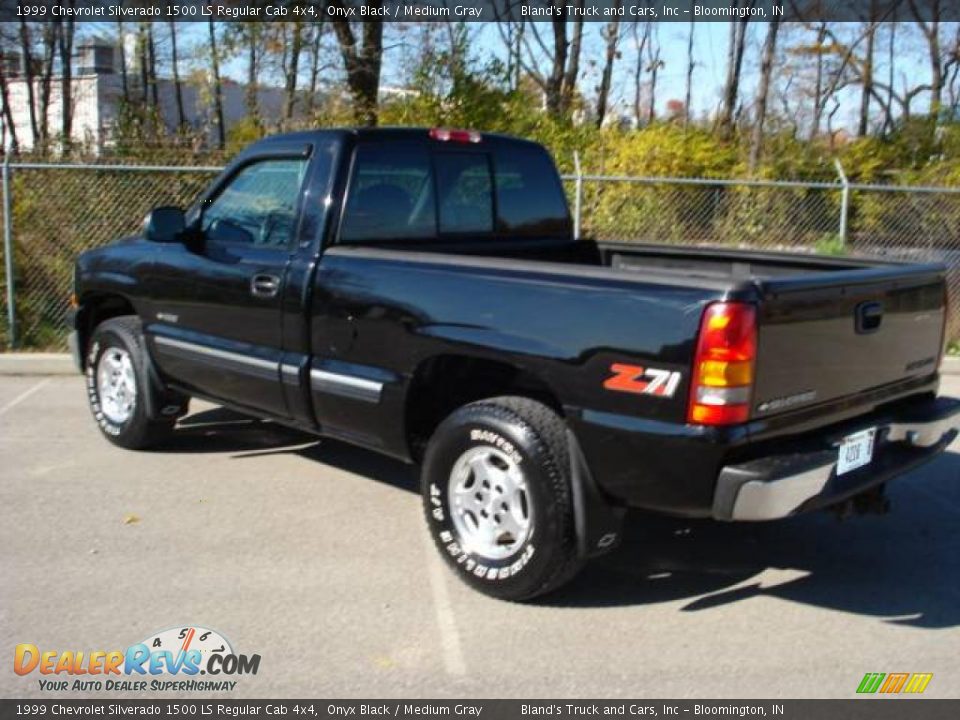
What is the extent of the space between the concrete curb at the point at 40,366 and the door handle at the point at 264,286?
4.90 metres

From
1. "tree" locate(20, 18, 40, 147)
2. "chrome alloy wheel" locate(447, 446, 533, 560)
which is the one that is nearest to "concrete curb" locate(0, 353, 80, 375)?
"chrome alloy wheel" locate(447, 446, 533, 560)

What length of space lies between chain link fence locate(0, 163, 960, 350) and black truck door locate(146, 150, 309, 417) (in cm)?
437

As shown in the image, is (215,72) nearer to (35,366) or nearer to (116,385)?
(35,366)

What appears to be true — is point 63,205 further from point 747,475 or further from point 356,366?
point 747,475

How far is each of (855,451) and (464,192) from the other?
250 centimetres

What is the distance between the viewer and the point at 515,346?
387cm

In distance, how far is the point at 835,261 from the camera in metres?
4.91

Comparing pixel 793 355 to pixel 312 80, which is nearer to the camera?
pixel 793 355

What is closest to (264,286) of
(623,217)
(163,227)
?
(163,227)

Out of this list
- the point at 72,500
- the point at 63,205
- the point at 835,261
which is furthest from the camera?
the point at 63,205

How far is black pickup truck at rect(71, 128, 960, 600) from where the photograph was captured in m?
3.47

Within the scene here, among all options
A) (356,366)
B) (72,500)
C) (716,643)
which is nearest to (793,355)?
(716,643)

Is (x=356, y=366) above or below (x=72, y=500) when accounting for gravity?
above

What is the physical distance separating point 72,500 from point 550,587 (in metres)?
2.93
